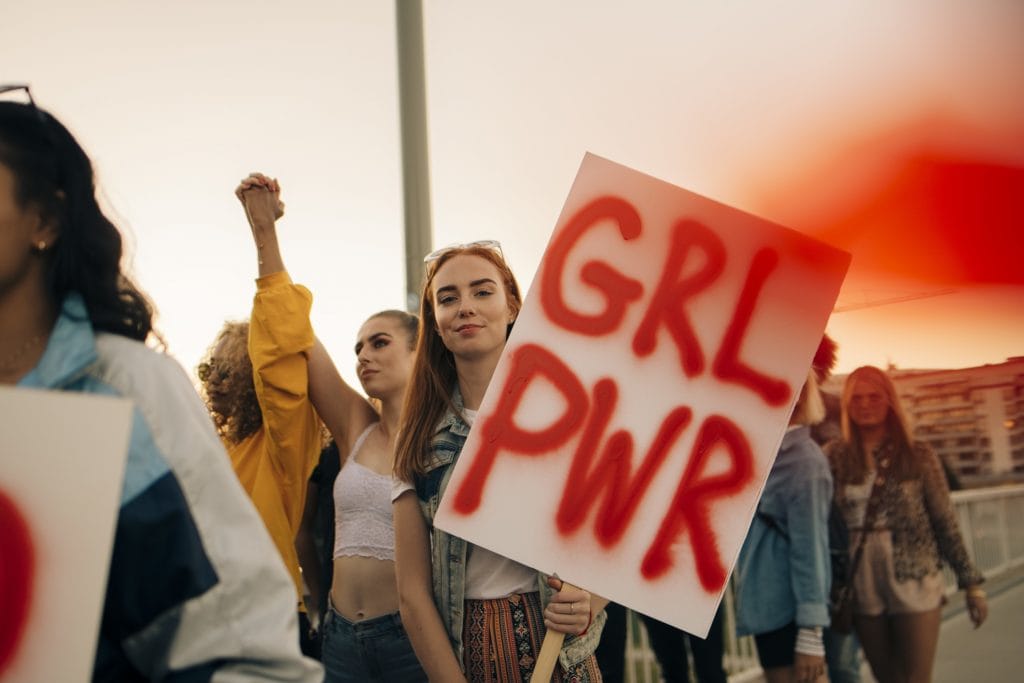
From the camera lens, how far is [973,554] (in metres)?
6.71

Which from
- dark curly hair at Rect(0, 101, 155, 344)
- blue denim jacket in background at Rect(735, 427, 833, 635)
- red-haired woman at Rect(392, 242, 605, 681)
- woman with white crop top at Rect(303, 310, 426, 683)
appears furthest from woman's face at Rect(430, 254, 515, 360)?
blue denim jacket in background at Rect(735, 427, 833, 635)

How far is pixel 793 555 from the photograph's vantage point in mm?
3881

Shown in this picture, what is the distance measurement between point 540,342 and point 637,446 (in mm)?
281

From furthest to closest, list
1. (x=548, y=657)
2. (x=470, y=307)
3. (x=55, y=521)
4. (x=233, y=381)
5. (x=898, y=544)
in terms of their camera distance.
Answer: (x=898, y=544)
(x=233, y=381)
(x=470, y=307)
(x=548, y=657)
(x=55, y=521)

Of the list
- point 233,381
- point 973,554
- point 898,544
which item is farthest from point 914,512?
point 973,554

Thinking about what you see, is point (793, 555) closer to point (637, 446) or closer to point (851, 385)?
point (851, 385)

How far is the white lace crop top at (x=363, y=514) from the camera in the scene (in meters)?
2.97

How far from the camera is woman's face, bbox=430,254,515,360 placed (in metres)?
2.40

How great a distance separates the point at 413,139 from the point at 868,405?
2291 millimetres

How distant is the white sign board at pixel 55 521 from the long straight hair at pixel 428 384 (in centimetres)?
127

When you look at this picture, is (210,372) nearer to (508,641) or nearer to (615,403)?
(508,641)

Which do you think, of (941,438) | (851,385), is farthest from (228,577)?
(941,438)

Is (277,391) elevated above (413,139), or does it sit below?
below

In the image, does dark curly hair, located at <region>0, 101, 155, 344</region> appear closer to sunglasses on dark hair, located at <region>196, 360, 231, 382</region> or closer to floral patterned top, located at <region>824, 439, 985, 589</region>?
sunglasses on dark hair, located at <region>196, 360, 231, 382</region>
